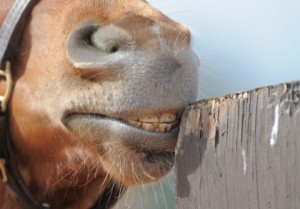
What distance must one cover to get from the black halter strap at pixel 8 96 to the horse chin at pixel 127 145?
44 cm

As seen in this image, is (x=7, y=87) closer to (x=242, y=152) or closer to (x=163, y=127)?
(x=163, y=127)

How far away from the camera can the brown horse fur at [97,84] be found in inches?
54.3

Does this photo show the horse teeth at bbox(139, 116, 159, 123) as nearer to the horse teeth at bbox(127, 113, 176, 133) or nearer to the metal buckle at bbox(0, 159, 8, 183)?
the horse teeth at bbox(127, 113, 176, 133)

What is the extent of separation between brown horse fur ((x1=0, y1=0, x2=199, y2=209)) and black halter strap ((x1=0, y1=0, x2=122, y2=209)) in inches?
1.3

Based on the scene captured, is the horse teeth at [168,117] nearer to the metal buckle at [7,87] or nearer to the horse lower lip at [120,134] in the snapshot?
the horse lower lip at [120,134]

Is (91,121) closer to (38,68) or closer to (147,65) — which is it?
(147,65)

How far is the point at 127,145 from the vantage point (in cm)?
143

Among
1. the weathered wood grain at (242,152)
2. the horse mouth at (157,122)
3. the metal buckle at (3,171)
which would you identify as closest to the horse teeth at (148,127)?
the horse mouth at (157,122)

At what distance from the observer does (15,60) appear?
1864 millimetres

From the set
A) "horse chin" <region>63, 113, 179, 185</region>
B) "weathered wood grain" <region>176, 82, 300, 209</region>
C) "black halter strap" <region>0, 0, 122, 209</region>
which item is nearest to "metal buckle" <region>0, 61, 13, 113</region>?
"black halter strap" <region>0, 0, 122, 209</region>

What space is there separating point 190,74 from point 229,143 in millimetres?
483

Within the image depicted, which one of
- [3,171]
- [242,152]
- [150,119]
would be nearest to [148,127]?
[150,119]

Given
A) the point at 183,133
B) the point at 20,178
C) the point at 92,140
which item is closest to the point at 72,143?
the point at 92,140

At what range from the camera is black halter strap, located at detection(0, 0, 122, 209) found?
1855 mm
